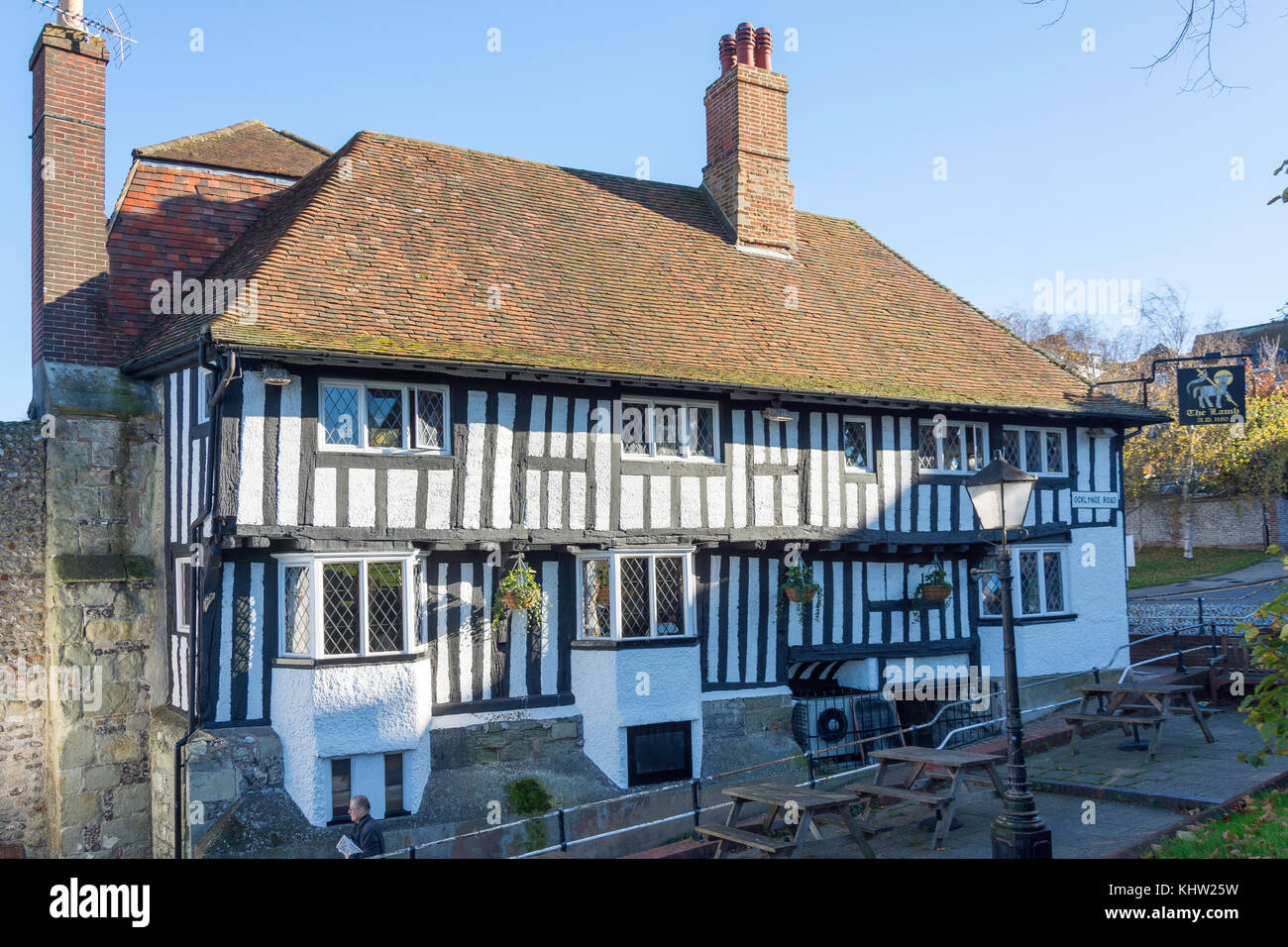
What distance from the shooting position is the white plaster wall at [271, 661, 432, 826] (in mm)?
10836

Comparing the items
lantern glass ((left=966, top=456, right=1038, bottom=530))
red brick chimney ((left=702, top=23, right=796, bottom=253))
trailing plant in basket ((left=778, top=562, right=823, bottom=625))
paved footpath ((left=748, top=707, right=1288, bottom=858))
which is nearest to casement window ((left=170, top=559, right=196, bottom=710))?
paved footpath ((left=748, top=707, right=1288, bottom=858))

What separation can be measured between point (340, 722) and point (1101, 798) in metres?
8.29

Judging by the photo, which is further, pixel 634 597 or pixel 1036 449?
pixel 1036 449

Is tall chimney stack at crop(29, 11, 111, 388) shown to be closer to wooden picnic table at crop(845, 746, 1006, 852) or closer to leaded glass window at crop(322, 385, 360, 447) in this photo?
leaded glass window at crop(322, 385, 360, 447)

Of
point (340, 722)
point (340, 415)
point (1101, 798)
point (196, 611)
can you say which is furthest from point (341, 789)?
point (1101, 798)

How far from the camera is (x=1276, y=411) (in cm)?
3120

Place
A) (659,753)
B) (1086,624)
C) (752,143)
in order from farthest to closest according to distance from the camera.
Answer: (752,143) → (1086,624) → (659,753)

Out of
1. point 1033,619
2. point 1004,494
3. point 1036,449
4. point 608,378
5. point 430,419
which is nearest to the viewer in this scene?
point 1004,494

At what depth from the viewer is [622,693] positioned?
40.8ft

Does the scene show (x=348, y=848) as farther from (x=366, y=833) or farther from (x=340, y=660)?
(x=340, y=660)

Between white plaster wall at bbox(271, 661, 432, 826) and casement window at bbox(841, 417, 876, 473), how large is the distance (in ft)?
23.2

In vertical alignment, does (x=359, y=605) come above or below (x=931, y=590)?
above
